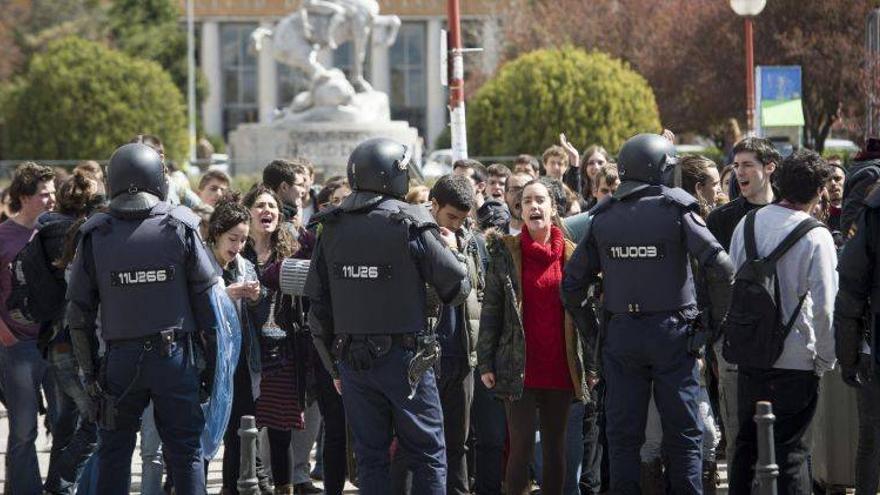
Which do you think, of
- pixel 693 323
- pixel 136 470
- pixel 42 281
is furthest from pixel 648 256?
pixel 136 470

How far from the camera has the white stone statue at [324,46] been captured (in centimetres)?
3275

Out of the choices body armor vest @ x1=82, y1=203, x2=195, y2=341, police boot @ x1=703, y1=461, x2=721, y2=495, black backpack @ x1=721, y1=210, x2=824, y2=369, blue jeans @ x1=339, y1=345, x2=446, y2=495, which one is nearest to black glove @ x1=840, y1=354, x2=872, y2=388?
black backpack @ x1=721, y1=210, x2=824, y2=369

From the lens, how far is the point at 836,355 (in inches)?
320

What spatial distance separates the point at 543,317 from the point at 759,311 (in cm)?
126

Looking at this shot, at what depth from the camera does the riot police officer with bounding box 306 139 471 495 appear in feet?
26.8

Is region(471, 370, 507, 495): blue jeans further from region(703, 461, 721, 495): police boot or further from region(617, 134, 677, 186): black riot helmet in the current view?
region(617, 134, 677, 186): black riot helmet

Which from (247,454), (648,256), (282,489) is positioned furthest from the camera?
(282,489)

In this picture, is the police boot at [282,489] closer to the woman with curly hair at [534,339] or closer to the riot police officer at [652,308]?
the woman with curly hair at [534,339]

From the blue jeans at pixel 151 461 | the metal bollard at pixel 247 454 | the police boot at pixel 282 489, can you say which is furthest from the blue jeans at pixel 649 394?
the blue jeans at pixel 151 461

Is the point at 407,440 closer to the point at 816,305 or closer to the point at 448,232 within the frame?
the point at 448,232

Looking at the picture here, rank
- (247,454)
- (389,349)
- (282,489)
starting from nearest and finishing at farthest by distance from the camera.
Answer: (247,454) < (389,349) < (282,489)

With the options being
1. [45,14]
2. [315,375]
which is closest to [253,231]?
[315,375]

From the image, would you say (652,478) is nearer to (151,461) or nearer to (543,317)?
(543,317)

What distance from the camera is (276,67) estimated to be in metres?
95.3
